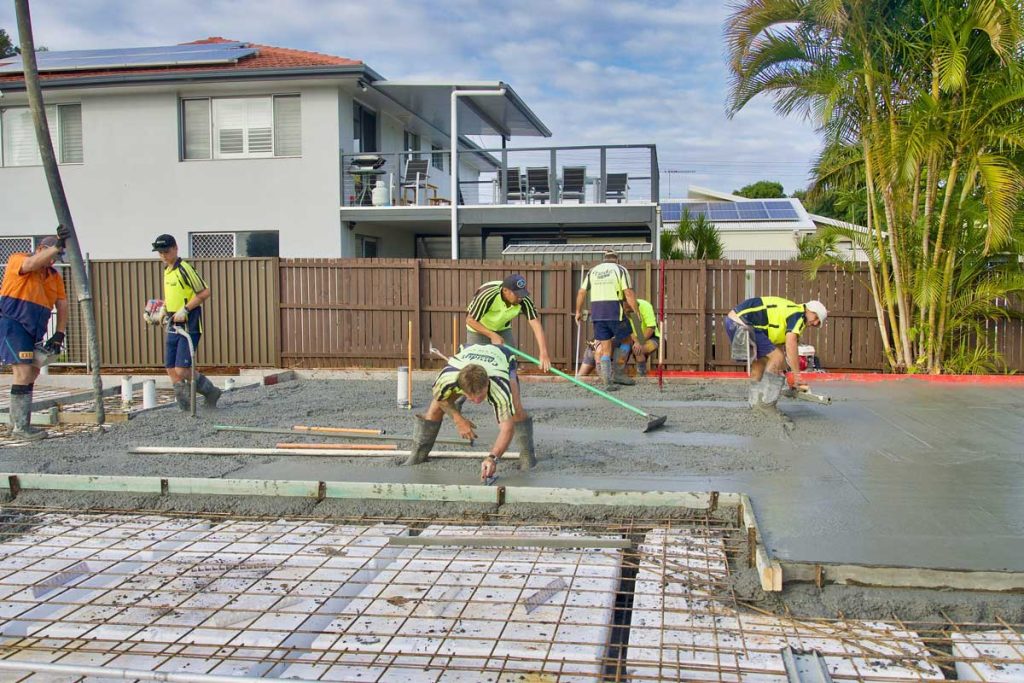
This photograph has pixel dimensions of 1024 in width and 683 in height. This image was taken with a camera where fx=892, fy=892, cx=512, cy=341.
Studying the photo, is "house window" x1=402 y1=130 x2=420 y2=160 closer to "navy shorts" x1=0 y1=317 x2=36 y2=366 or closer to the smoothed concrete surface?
the smoothed concrete surface

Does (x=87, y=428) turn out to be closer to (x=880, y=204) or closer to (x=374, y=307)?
(x=374, y=307)

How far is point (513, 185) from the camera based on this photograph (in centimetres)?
1928

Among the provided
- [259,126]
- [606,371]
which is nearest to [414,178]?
[259,126]

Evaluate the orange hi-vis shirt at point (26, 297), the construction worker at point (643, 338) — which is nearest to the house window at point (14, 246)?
the orange hi-vis shirt at point (26, 297)

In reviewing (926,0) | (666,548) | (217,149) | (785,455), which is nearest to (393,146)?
(217,149)

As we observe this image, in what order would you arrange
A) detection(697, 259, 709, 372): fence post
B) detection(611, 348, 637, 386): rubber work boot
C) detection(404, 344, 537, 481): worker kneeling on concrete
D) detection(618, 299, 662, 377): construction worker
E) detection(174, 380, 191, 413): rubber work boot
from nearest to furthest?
1. detection(404, 344, 537, 481): worker kneeling on concrete
2. detection(174, 380, 191, 413): rubber work boot
3. detection(611, 348, 637, 386): rubber work boot
4. detection(618, 299, 662, 377): construction worker
5. detection(697, 259, 709, 372): fence post

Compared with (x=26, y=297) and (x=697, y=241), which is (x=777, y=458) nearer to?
(x=26, y=297)

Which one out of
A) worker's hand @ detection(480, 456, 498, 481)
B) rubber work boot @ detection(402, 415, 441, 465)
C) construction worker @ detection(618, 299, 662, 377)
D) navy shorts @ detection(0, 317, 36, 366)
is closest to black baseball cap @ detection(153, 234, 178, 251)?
navy shorts @ detection(0, 317, 36, 366)

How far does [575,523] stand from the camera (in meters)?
5.47

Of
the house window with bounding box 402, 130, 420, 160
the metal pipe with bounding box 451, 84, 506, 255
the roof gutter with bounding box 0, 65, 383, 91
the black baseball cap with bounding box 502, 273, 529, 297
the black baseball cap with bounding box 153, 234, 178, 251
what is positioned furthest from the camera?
the house window with bounding box 402, 130, 420, 160

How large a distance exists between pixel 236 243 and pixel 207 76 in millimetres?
3235

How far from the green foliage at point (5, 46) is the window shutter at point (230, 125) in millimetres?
23046

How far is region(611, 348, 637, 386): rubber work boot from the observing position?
11.1 m

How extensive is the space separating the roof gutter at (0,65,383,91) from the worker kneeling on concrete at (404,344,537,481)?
38.1 feet
